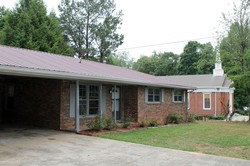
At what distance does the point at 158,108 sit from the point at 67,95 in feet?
22.3

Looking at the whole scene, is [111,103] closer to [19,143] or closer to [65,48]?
[19,143]

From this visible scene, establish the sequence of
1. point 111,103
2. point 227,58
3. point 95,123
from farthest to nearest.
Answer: point 227,58 < point 111,103 < point 95,123

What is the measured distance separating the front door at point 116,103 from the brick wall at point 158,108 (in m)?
1.19

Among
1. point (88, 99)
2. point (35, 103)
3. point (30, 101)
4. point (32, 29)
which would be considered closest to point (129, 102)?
point (88, 99)

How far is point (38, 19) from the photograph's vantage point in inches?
1064

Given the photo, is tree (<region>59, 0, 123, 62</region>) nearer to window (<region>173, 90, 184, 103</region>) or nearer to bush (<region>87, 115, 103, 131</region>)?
window (<region>173, 90, 184, 103</region>)

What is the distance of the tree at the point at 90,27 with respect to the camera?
33.6 metres

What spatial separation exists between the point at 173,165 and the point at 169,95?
1189 centimetres

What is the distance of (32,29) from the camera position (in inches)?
1015

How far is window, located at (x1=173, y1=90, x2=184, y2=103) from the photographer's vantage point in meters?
19.2

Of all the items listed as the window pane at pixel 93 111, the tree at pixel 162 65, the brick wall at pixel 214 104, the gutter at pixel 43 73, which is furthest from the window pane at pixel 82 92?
the tree at pixel 162 65

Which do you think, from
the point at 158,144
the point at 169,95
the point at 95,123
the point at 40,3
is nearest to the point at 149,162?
the point at 158,144

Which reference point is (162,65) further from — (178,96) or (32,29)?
(178,96)

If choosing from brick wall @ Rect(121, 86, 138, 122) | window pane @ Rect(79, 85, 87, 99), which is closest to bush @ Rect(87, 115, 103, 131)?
window pane @ Rect(79, 85, 87, 99)
